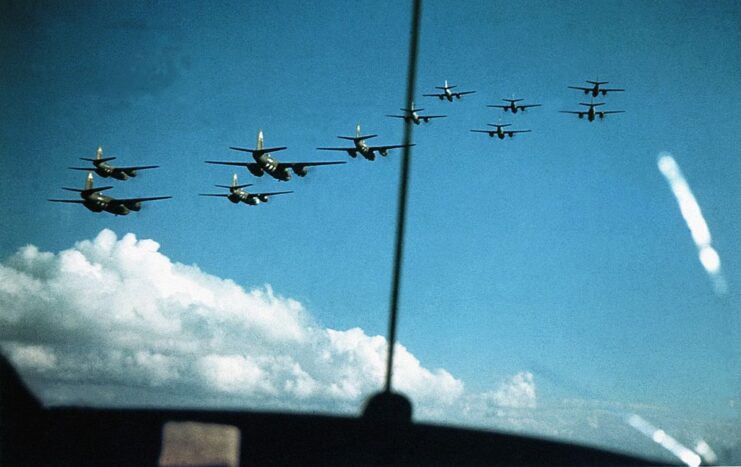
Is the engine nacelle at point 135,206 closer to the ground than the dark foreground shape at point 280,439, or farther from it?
farther from it

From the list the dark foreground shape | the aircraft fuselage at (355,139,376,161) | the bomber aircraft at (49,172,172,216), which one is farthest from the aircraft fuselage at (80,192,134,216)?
the dark foreground shape

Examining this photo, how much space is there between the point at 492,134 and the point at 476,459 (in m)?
109

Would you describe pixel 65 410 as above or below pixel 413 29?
below

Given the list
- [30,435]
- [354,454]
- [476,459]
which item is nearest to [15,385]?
[30,435]

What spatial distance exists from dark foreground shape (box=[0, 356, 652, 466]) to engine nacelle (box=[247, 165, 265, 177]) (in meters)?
68.9

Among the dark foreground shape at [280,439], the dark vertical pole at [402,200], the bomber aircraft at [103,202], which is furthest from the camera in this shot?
the bomber aircraft at [103,202]

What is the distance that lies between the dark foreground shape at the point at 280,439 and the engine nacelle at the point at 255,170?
68868mm

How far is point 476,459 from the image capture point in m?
9.05

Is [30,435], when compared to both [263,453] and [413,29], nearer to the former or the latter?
[263,453]

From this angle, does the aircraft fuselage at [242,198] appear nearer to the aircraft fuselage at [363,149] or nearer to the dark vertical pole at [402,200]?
the aircraft fuselage at [363,149]

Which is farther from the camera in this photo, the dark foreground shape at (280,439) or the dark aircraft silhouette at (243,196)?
the dark aircraft silhouette at (243,196)

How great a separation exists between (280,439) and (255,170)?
7009 centimetres

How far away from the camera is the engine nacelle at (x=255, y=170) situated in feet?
251

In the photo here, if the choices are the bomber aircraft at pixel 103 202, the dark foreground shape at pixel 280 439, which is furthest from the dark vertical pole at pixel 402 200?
the bomber aircraft at pixel 103 202
